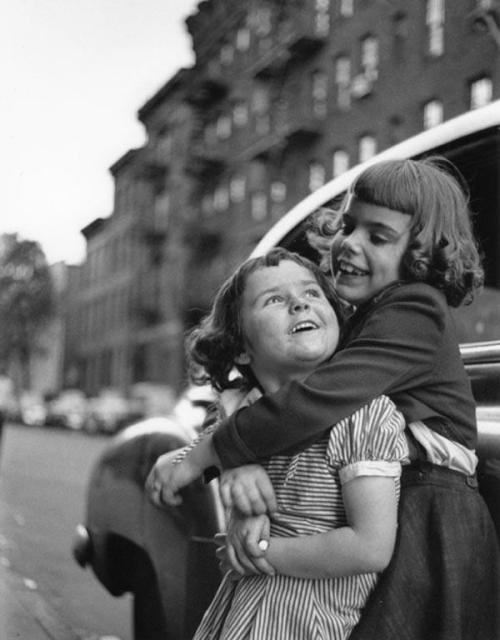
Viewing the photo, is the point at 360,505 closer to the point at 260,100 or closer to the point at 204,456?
the point at 204,456

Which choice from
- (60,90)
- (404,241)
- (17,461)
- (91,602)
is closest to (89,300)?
(91,602)

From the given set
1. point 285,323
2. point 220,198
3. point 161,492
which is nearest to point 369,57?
point 220,198

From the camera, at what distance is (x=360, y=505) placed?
176 centimetres

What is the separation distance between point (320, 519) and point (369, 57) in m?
2.88

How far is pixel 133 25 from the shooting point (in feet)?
9.67

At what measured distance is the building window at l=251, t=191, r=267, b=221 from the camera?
4211 millimetres

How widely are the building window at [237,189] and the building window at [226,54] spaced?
0.54m

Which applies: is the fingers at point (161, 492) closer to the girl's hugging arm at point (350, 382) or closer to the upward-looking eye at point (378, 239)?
the girl's hugging arm at point (350, 382)

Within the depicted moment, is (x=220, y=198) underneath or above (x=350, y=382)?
above

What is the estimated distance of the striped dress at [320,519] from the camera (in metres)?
1.79

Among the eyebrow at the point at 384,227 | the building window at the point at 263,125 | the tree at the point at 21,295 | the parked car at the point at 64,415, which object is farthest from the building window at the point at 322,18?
the parked car at the point at 64,415

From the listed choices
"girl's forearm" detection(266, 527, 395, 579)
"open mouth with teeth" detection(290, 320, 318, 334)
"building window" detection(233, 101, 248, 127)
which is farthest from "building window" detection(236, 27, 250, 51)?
"girl's forearm" detection(266, 527, 395, 579)

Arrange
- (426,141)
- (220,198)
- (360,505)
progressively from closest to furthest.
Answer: (360,505) < (426,141) < (220,198)

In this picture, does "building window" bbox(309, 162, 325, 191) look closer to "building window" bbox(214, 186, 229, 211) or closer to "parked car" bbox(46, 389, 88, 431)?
"building window" bbox(214, 186, 229, 211)
